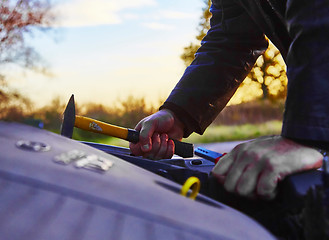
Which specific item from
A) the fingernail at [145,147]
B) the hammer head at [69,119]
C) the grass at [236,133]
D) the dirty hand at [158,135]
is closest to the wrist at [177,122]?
the dirty hand at [158,135]

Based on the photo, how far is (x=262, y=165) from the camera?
2.02 feet

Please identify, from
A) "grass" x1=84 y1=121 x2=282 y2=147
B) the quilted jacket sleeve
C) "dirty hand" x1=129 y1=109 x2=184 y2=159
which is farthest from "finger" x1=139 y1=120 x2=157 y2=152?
"grass" x1=84 y1=121 x2=282 y2=147

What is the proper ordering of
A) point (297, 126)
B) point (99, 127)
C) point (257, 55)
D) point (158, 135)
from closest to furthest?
point (297, 126) → point (99, 127) → point (158, 135) → point (257, 55)

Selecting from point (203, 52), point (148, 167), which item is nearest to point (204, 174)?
point (148, 167)

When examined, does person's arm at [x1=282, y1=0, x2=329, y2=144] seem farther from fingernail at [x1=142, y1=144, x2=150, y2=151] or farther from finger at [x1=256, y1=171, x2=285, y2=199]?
fingernail at [x1=142, y1=144, x2=150, y2=151]

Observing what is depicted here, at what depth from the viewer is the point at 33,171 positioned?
442 millimetres

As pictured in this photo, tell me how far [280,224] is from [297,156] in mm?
118

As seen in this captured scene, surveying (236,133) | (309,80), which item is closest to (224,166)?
(309,80)

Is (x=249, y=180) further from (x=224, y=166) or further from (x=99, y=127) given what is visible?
(x=99, y=127)

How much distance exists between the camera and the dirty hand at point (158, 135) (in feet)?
4.00

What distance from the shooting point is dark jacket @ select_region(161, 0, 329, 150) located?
2.47 feet

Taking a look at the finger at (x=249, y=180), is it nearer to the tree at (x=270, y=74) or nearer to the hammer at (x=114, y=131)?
the hammer at (x=114, y=131)

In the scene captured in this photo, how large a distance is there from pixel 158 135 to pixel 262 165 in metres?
0.69

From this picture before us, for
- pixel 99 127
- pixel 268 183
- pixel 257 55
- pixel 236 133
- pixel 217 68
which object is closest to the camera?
pixel 268 183
